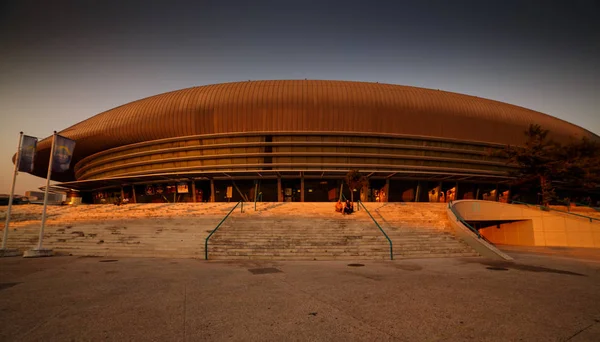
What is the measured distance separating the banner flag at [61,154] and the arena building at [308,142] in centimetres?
2034

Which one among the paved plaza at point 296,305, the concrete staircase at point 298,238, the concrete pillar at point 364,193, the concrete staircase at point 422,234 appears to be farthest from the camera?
the concrete pillar at point 364,193

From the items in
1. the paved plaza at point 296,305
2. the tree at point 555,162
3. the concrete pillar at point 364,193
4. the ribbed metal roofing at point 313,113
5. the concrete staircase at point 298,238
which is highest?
the ribbed metal roofing at point 313,113

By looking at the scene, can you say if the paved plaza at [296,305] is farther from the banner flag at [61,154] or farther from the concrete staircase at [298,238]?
the banner flag at [61,154]

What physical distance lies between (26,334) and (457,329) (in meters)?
6.55

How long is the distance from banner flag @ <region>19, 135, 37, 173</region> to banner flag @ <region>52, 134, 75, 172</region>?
133 cm

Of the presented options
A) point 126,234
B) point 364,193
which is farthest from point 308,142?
point 126,234

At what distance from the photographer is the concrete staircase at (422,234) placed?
15969mm

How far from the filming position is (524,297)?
24.0 ft

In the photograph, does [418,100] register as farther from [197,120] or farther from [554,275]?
[554,275]

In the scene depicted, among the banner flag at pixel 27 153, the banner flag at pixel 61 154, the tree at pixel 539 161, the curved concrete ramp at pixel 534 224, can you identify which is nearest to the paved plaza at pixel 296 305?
the banner flag at pixel 61 154

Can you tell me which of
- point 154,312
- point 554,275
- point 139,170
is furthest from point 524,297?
point 139,170

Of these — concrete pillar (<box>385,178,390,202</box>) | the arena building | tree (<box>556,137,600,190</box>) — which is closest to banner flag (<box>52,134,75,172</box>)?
the arena building

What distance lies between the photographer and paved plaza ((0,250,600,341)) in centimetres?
500

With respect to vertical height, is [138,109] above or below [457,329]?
above
